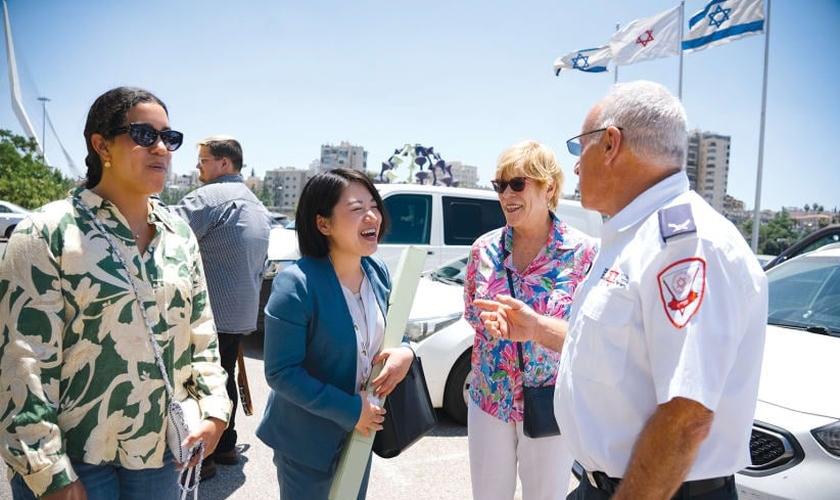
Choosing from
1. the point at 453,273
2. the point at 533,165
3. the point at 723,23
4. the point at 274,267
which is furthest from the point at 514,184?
the point at 723,23

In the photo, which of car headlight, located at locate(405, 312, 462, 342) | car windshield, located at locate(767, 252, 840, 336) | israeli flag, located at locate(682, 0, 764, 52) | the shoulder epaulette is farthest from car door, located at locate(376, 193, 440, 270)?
israeli flag, located at locate(682, 0, 764, 52)

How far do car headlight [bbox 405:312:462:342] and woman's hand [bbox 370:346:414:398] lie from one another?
258 cm

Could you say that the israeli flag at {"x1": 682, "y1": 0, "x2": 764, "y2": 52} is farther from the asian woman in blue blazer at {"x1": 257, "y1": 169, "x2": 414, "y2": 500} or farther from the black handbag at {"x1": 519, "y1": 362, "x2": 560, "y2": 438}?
the asian woman in blue blazer at {"x1": 257, "y1": 169, "x2": 414, "y2": 500}

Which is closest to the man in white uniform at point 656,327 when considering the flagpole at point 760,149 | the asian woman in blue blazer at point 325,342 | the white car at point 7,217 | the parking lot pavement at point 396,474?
the asian woman in blue blazer at point 325,342

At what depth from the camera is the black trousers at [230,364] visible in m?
3.66

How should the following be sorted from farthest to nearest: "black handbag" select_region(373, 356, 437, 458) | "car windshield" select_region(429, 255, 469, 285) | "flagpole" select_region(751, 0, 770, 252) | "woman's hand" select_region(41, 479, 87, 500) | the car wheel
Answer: "flagpole" select_region(751, 0, 770, 252)
"car windshield" select_region(429, 255, 469, 285)
the car wheel
"black handbag" select_region(373, 356, 437, 458)
"woman's hand" select_region(41, 479, 87, 500)

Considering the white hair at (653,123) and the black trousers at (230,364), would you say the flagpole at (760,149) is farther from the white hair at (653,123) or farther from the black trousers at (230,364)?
the white hair at (653,123)

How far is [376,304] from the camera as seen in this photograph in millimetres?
2207

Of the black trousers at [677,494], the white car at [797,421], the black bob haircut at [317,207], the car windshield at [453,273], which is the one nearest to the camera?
the black trousers at [677,494]

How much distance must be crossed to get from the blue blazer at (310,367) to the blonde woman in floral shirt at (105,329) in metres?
0.26

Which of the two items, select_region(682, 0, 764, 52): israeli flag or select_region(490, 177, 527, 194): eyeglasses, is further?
select_region(682, 0, 764, 52): israeli flag

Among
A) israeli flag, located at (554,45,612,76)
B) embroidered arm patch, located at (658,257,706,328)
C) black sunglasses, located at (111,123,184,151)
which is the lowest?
embroidered arm patch, located at (658,257,706,328)

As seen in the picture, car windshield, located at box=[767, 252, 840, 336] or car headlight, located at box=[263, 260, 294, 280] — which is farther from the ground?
car windshield, located at box=[767, 252, 840, 336]

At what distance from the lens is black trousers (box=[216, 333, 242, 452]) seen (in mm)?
3656
